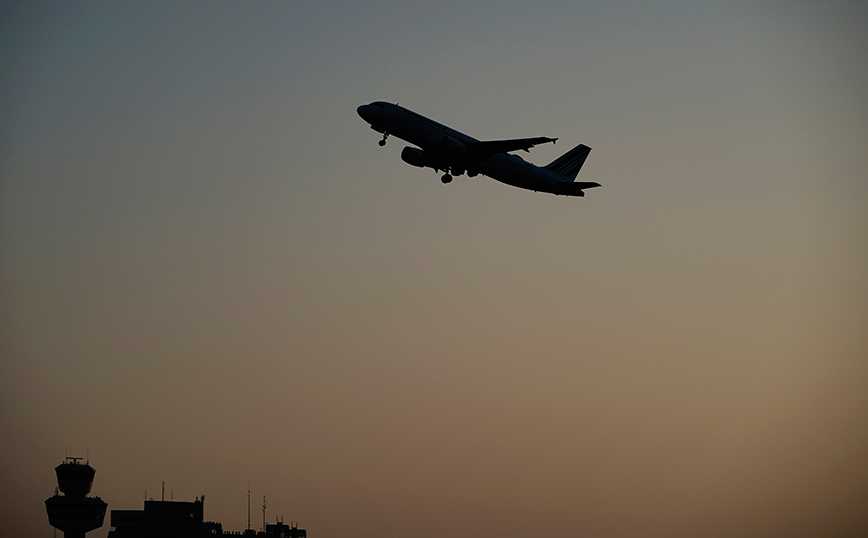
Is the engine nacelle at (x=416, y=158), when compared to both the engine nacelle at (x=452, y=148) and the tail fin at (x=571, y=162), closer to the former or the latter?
the engine nacelle at (x=452, y=148)

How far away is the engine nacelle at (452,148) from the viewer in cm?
10650

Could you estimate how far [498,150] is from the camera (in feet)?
357

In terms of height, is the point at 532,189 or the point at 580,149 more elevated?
the point at 580,149

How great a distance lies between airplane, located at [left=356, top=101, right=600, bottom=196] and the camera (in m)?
104

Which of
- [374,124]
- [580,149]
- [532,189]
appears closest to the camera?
[374,124]

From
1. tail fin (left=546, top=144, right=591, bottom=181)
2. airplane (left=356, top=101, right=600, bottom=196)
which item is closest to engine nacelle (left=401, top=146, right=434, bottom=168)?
airplane (left=356, top=101, right=600, bottom=196)

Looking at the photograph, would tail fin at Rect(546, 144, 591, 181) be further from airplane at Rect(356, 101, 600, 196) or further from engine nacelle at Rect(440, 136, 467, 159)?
engine nacelle at Rect(440, 136, 467, 159)

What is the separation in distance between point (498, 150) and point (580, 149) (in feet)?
76.8

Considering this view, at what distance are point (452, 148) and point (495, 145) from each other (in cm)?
464

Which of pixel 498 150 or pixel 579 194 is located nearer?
pixel 498 150

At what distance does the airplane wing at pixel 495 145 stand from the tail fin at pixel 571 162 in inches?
549

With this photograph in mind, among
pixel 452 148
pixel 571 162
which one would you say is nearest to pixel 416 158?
pixel 452 148

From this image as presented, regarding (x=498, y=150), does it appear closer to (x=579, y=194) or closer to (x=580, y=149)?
(x=579, y=194)

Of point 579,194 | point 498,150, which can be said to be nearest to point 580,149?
point 579,194
